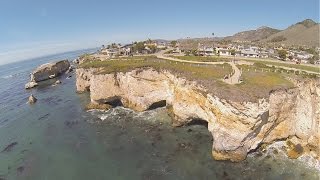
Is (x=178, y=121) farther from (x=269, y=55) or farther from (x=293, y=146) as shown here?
(x=269, y=55)

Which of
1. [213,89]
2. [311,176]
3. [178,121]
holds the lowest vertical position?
[311,176]

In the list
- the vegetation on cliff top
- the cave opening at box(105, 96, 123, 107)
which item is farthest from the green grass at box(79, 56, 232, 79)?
the cave opening at box(105, 96, 123, 107)

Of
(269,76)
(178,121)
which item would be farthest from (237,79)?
(178,121)

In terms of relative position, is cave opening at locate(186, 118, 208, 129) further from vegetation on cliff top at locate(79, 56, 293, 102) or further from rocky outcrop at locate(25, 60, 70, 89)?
rocky outcrop at locate(25, 60, 70, 89)

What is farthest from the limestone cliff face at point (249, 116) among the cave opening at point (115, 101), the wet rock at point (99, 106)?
the wet rock at point (99, 106)

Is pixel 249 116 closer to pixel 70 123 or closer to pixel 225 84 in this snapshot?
pixel 225 84

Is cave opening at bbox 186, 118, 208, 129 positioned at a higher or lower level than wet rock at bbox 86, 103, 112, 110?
lower
